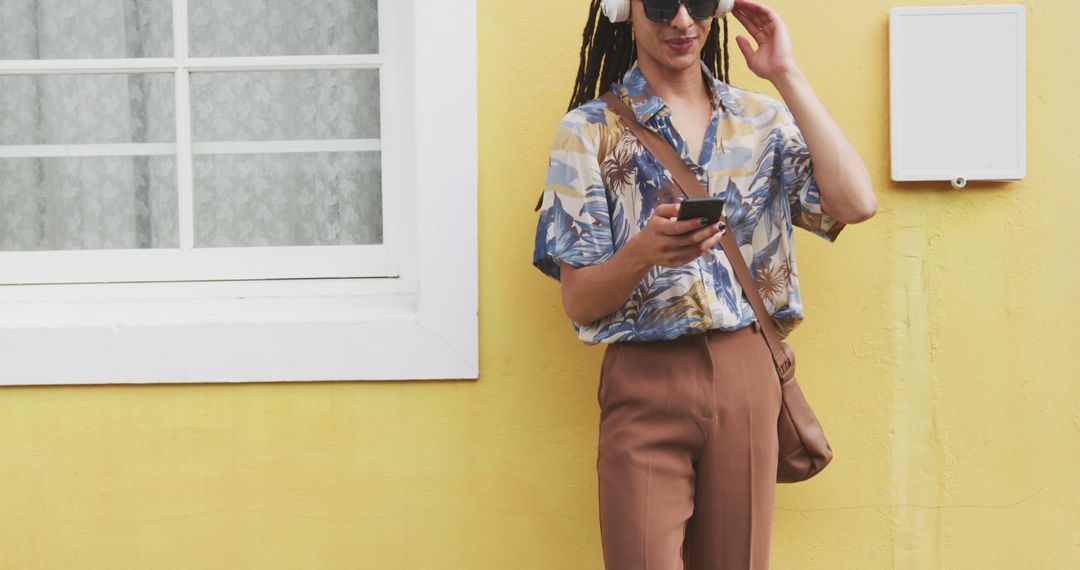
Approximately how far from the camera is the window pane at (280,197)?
291 cm

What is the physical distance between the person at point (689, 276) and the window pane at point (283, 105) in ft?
3.30

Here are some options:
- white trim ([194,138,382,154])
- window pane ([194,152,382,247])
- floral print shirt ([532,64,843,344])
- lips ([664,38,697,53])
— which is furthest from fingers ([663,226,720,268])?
Answer: white trim ([194,138,382,154])

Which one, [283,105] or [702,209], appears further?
[283,105]

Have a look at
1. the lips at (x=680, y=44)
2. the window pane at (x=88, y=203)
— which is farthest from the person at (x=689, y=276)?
the window pane at (x=88, y=203)

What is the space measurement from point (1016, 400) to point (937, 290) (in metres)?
0.37

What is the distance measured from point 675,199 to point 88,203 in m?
1.89

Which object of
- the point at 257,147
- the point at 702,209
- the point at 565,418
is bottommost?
the point at 565,418

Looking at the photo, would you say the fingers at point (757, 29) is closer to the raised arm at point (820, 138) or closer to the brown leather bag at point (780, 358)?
the raised arm at point (820, 138)

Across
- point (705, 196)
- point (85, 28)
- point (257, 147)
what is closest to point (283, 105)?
point (257, 147)

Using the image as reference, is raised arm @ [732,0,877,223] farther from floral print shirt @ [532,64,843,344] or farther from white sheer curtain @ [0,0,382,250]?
white sheer curtain @ [0,0,382,250]

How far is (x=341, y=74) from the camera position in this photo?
289 cm

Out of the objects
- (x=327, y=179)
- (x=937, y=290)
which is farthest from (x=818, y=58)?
(x=327, y=179)

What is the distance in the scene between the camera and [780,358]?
2111 mm

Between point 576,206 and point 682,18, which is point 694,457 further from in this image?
point 682,18
